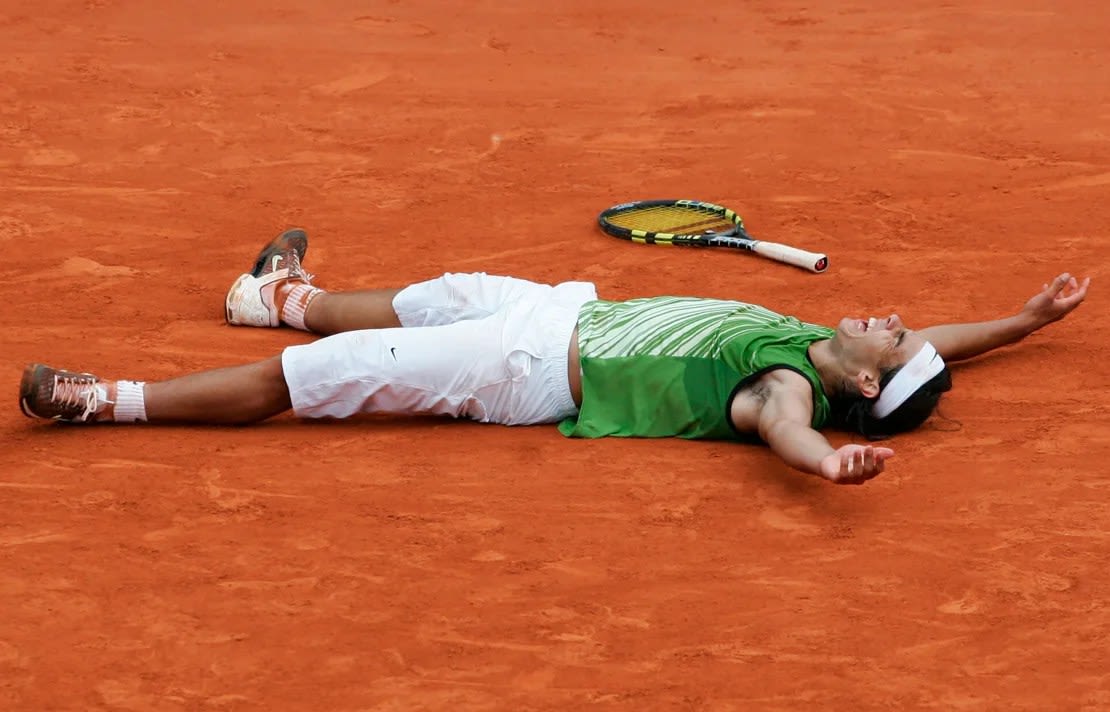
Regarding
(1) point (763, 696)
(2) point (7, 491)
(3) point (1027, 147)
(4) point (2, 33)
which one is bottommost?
(1) point (763, 696)

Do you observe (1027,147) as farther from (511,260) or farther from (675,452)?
(675,452)

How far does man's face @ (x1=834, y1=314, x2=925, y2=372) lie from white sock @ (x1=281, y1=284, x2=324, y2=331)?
→ 2183 mm

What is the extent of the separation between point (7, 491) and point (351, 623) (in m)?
1.41

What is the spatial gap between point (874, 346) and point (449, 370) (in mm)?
1443

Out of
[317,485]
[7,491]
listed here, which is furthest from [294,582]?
[7,491]

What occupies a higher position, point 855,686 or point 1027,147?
point 1027,147

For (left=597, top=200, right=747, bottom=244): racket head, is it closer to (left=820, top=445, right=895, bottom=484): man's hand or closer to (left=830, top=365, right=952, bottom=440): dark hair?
(left=830, top=365, right=952, bottom=440): dark hair

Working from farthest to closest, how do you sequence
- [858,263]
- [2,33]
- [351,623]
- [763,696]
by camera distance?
[2,33]
[858,263]
[351,623]
[763,696]

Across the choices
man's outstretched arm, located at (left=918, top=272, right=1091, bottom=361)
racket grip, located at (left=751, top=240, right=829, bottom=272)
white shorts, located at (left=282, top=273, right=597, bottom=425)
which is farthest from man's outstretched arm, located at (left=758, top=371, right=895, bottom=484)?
racket grip, located at (left=751, top=240, right=829, bottom=272)

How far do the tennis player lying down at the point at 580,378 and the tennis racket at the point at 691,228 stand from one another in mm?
1467

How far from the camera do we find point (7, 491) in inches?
217

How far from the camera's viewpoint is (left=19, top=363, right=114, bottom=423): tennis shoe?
582 centimetres

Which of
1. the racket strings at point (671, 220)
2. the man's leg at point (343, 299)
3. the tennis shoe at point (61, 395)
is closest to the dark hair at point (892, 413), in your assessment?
the man's leg at point (343, 299)

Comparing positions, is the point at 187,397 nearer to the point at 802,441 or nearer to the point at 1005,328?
the point at 802,441
